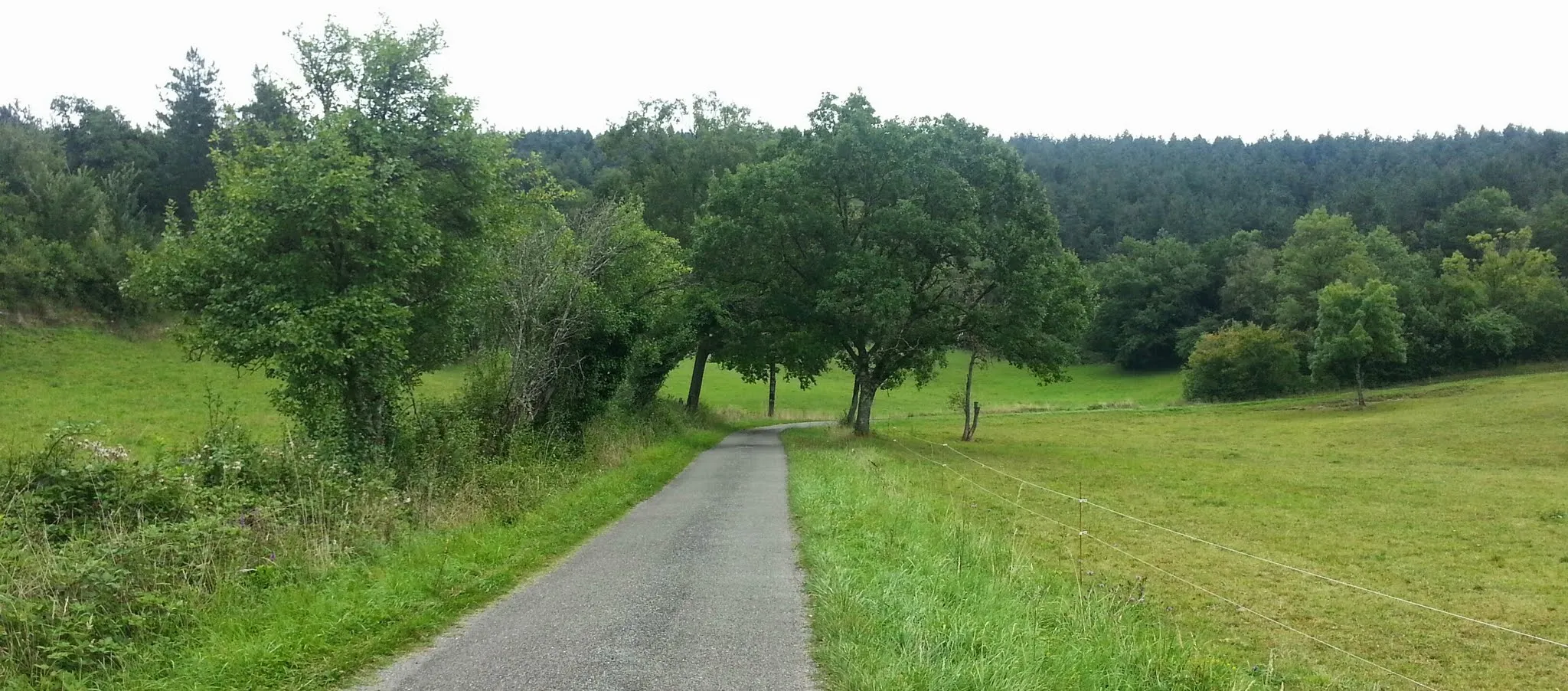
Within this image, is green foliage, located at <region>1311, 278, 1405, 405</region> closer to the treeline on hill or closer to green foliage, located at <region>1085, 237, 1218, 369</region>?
the treeline on hill

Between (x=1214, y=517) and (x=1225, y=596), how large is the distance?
7.75 metres

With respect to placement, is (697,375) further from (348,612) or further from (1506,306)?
(1506,306)

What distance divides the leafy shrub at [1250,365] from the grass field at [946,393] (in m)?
4.26

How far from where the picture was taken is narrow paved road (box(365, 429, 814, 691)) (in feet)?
18.3

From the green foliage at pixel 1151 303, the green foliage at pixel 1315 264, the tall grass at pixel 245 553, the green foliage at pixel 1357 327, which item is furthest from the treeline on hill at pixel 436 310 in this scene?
the green foliage at pixel 1151 303

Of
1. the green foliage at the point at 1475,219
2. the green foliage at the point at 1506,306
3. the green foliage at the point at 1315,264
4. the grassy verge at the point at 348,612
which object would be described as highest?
the green foliage at the point at 1475,219

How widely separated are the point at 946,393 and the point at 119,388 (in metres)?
56.6

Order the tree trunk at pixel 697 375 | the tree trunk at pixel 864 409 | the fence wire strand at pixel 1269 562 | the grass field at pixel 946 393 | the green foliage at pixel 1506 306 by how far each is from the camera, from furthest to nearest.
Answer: the grass field at pixel 946 393 → the green foliage at pixel 1506 306 → the tree trunk at pixel 697 375 → the tree trunk at pixel 864 409 → the fence wire strand at pixel 1269 562

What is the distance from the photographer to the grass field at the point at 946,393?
59.9 m

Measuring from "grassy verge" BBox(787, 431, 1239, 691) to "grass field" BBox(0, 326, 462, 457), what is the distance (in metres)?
16.3

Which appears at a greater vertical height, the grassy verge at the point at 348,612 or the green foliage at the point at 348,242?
the green foliage at the point at 348,242

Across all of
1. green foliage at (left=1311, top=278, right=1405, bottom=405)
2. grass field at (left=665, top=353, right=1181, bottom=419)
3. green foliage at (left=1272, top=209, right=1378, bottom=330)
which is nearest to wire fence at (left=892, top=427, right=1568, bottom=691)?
grass field at (left=665, top=353, right=1181, bottom=419)

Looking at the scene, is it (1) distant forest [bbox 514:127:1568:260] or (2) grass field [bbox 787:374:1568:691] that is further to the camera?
(1) distant forest [bbox 514:127:1568:260]

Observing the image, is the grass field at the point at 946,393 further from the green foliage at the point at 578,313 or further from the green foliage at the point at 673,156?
the green foliage at the point at 578,313
